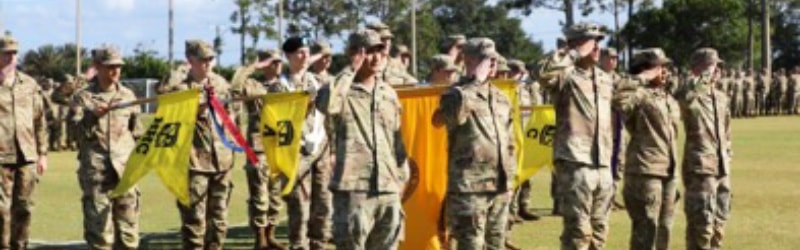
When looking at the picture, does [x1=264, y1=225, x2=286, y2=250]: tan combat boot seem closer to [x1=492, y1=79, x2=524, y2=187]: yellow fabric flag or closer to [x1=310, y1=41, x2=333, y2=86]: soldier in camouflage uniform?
[x1=310, y1=41, x2=333, y2=86]: soldier in camouflage uniform

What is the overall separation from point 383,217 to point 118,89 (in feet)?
9.97

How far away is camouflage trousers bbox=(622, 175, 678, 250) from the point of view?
423 inches

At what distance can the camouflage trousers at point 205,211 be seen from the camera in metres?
11.2

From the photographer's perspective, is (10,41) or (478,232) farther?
(10,41)

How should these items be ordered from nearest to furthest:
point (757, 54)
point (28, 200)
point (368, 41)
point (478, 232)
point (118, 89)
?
point (368, 41)
point (478, 232)
point (118, 89)
point (28, 200)
point (757, 54)

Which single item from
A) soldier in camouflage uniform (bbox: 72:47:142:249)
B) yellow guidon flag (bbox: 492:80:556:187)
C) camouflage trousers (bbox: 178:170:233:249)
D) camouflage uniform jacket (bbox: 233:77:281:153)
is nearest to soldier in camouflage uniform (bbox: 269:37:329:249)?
camouflage uniform jacket (bbox: 233:77:281:153)

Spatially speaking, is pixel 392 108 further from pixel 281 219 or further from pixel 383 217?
pixel 281 219

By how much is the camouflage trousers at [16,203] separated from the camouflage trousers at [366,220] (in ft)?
12.6

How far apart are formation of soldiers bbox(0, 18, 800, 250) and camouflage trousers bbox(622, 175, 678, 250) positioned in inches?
0.4

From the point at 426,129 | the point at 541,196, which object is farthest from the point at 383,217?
the point at 541,196

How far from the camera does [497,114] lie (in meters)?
9.53

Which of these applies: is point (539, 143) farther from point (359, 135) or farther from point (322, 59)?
point (359, 135)

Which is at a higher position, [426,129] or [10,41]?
[10,41]

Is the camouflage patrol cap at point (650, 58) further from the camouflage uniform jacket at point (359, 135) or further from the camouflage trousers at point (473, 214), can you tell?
the camouflage uniform jacket at point (359, 135)
